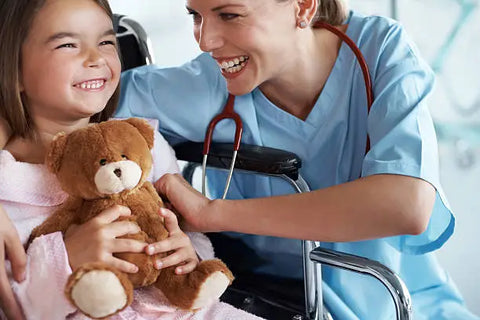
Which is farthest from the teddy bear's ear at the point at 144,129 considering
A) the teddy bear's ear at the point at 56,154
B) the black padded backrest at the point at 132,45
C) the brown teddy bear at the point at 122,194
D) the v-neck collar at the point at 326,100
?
the black padded backrest at the point at 132,45

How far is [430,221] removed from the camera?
121cm

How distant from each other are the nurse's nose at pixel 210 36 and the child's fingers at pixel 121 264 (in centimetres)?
44

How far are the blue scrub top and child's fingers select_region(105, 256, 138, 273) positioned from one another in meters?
0.45

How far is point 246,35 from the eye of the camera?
49.4 inches

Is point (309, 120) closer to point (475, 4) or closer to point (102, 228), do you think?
point (102, 228)

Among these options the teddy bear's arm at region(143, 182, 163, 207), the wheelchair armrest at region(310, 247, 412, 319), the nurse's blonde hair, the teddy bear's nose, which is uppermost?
the nurse's blonde hair

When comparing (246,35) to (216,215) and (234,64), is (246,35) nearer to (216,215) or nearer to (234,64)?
(234,64)

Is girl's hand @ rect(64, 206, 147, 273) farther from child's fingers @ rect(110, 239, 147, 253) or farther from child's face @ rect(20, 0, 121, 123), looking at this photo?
child's face @ rect(20, 0, 121, 123)

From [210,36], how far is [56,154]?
366 mm

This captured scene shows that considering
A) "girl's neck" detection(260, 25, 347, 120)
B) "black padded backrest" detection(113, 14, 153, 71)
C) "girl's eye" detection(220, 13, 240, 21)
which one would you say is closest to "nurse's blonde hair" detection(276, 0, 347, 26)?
"girl's neck" detection(260, 25, 347, 120)

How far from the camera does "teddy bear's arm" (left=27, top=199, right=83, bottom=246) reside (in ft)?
3.60

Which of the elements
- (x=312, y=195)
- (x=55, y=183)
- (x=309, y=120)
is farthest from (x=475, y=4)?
(x=55, y=183)

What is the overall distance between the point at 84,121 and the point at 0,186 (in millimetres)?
226

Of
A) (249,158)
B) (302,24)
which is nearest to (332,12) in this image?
(302,24)
